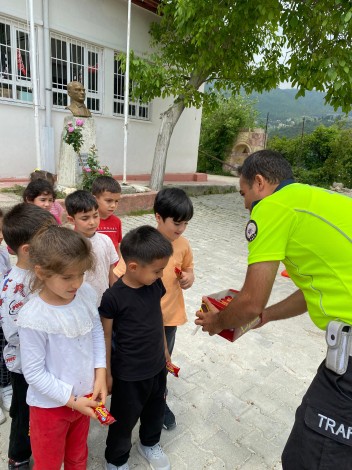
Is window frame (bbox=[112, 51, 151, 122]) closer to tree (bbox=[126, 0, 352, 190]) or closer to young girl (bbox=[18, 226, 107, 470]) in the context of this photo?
tree (bbox=[126, 0, 352, 190])

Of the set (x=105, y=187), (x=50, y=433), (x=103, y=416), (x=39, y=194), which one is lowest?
(x=50, y=433)

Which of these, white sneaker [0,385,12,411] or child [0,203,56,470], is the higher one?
child [0,203,56,470]

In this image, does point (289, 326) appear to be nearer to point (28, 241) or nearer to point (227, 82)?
point (28, 241)

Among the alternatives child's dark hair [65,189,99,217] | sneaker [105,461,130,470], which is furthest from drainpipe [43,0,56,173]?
sneaker [105,461,130,470]

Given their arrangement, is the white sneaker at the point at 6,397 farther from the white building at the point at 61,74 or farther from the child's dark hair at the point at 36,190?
the white building at the point at 61,74

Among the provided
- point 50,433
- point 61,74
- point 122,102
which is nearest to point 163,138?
point 122,102

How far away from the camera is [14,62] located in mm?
7395

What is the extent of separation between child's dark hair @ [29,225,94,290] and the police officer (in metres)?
0.67

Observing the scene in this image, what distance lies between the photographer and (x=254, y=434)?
7.20 feet

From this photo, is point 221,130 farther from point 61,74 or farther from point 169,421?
point 169,421

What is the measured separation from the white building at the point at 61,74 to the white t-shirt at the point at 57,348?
18.2ft

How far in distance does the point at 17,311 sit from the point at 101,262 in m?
0.68

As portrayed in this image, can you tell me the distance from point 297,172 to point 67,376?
16611mm

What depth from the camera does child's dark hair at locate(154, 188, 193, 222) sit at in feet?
6.42
